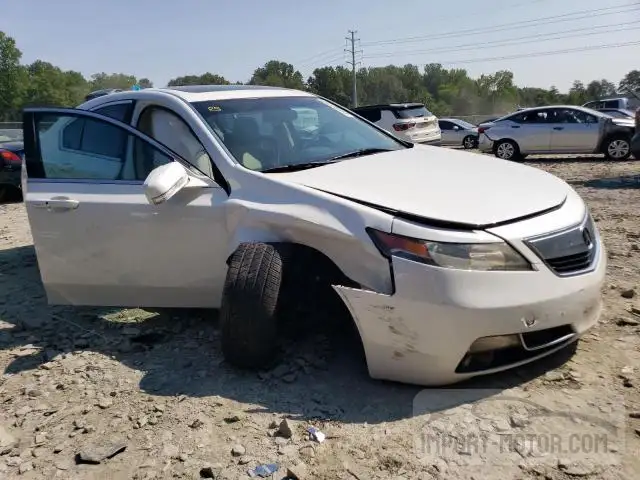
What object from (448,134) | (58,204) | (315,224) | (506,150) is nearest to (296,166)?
(315,224)

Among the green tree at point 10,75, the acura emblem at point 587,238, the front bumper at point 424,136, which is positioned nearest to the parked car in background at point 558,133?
the front bumper at point 424,136

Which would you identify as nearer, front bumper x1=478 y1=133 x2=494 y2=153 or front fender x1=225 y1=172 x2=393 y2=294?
front fender x1=225 y1=172 x2=393 y2=294

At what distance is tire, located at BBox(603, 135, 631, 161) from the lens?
43.9 feet

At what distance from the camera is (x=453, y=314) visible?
8.50 ft

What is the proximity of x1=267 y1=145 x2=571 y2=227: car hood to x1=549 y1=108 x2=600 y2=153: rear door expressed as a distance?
1145 cm

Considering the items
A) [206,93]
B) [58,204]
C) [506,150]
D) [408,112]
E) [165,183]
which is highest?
[206,93]

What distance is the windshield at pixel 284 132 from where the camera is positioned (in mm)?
3617

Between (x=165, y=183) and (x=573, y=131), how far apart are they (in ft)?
43.1

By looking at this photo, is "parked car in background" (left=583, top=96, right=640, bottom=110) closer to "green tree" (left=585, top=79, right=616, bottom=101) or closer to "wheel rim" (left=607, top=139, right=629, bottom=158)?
"wheel rim" (left=607, top=139, right=629, bottom=158)

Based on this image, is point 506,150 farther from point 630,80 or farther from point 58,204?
point 630,80

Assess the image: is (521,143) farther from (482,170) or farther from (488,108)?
(488,108)

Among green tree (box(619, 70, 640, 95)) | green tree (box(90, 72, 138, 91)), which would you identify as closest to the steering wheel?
green tree (box(90, 72, 138, 91))

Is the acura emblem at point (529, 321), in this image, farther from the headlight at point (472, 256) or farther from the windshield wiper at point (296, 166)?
the windshield wiper at point (296, 166)

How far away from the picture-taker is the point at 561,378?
2914 millimetres
